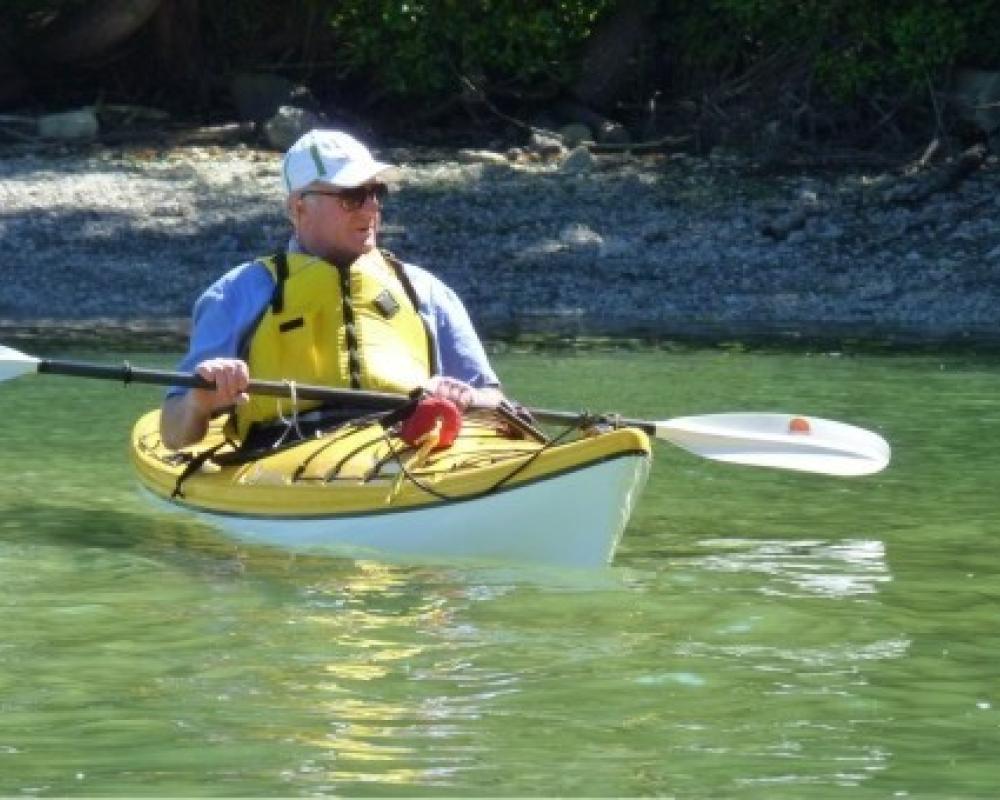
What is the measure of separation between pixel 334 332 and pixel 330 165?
511 mm

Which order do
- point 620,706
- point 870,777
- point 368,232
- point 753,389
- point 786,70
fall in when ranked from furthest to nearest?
point 786,70 → point 753,389 → point 368,232 → point 620,706 → point 870,777

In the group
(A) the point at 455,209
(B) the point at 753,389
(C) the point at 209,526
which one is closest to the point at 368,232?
(C) the point at 209,526

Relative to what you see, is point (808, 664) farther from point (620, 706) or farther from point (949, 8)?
point (949, 8)

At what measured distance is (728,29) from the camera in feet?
63.8

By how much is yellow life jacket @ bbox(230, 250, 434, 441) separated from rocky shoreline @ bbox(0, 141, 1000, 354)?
21.7 ft

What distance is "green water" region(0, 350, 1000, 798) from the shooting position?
18.3 feet

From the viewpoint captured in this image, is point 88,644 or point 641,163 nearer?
point 88,644

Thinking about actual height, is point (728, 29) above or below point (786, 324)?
above

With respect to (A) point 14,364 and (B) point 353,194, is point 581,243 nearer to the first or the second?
(A) point 14,364

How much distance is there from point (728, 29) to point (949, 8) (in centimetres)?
180

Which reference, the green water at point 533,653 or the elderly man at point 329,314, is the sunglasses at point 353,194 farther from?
the green water at point 533,653

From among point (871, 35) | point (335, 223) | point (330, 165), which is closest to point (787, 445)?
point (335, 223)

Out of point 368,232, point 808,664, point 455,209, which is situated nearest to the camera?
point 808,664

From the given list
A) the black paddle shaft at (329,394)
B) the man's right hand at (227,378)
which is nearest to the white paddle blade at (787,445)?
the black paddle shaft at (329,394)
